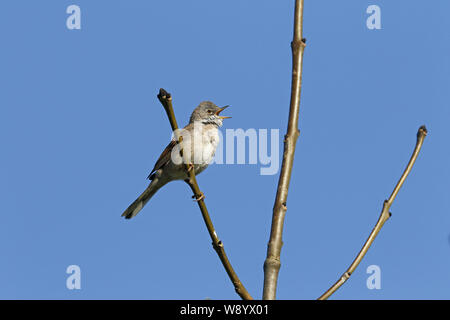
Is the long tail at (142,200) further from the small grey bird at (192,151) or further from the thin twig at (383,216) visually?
the thin twig at (383,216)

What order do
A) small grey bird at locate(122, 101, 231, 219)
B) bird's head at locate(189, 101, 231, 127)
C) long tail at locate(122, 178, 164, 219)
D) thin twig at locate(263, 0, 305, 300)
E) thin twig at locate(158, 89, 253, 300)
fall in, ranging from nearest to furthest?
thin twig at locate(158, 89, 253, 300) → thin twig at locate(263, 0, 305, 300) → small grey bird at locate(122, 101, 231, 219) → long tail at locate(122, 178, 164, 219) → bird's head at locate(189, 101, 231, 127)

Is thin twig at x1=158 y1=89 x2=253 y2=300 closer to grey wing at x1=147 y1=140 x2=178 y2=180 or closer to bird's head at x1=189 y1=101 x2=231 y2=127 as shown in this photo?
grey wing at x1=147 y1=140 x2=178 y2=180

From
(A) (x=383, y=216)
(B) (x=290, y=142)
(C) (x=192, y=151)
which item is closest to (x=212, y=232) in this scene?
(B) (x=290, y=142)

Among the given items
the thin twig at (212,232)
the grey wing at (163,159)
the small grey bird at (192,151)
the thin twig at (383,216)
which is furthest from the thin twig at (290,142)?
the grey wing at (163,159)

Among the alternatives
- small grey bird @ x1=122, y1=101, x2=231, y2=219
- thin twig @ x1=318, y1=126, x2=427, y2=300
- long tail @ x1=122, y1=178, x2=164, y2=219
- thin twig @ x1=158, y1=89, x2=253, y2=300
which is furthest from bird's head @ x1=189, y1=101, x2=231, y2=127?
thin twig @ x1=318, y1=126, x2=427, y2=300

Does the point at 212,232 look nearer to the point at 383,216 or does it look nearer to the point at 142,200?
the point at 383,216

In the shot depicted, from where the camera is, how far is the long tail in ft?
25.1

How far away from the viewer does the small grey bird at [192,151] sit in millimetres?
7211

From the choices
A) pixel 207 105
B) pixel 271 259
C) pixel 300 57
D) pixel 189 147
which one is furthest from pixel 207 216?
pixel 207 105

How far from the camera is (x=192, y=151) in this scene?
7211 mm

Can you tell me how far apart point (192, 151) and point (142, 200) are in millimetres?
1120
